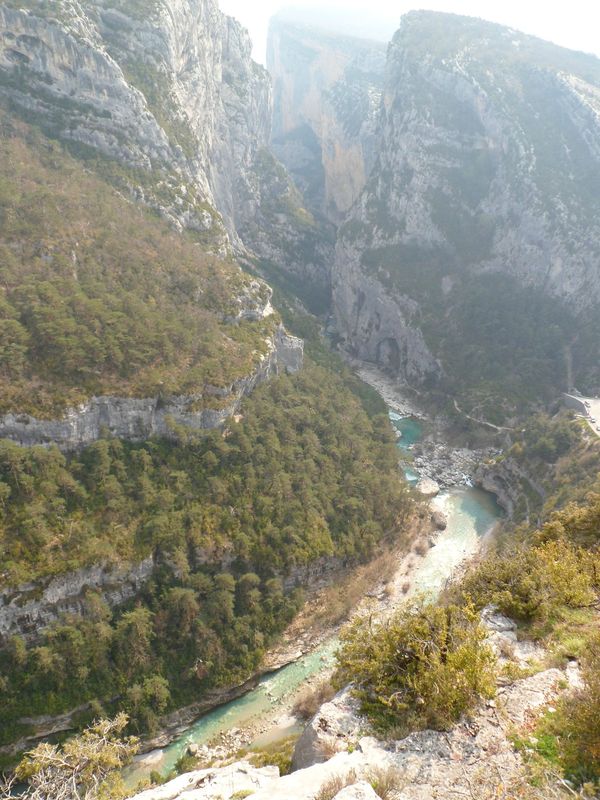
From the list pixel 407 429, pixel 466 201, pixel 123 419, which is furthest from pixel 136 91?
pixel 466 201

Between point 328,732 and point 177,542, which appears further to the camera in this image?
point 177,542

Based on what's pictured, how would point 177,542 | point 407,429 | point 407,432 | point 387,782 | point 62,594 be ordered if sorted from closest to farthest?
1. point 387,782
2. point 62,594
3. point 177,542
4. point 407,432
5. point 407,429

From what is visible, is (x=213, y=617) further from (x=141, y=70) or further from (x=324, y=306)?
(x=324, y=306)

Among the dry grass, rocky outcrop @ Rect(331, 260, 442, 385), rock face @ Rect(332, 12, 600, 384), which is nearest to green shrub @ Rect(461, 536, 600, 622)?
the dry grass

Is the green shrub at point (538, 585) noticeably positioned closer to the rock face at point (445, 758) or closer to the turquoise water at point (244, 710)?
the rock face at point (445, 758)

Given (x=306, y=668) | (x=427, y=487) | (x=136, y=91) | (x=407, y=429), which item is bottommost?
(x=306, y=668)

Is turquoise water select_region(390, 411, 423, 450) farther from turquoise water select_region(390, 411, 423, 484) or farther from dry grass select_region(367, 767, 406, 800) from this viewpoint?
dry grass select_region(367, 767, 406, 800)

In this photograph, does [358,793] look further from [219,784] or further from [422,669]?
[219,784]

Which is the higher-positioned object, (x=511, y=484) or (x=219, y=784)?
(x=219, y=784)
